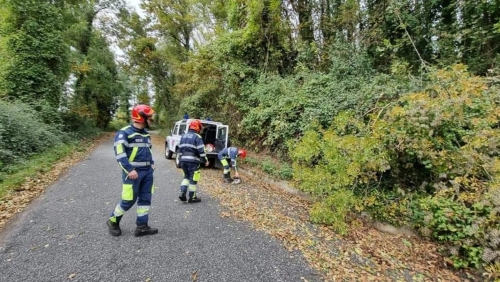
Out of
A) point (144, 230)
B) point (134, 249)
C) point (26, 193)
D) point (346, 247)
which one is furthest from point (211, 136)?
point (346, 247)

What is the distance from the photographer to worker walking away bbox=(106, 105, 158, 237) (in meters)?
3.35

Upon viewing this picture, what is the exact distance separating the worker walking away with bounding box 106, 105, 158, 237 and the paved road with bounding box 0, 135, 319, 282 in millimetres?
289

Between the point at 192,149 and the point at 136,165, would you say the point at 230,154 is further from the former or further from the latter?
the point at 136,165

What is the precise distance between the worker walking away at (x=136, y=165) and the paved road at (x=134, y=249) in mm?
289

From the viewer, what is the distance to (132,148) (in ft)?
11.3

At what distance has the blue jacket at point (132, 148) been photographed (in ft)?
10.9

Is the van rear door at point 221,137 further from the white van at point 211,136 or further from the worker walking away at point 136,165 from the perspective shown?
the worker walking away at point 136,165

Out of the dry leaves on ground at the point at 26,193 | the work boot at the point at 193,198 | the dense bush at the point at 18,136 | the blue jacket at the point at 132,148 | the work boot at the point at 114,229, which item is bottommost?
the dry leaves on ground at the point at 26,193

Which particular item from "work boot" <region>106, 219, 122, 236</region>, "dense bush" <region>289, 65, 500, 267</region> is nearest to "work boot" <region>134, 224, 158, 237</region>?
"work boot" <region>106, 219, 122, 236</region>

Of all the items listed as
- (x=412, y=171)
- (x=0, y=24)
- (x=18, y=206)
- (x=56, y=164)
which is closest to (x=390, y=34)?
(x=412, y=171)

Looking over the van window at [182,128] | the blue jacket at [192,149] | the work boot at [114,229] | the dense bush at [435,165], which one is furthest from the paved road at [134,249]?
the van window at [182,128]

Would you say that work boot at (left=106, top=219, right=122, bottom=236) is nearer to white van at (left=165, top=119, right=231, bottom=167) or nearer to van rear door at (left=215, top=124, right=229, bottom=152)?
white van at (left=165, top=119, right=231, bottom=167)

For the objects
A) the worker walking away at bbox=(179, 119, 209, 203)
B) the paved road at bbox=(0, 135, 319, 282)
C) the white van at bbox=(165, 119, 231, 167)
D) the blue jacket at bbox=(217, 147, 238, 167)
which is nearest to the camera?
the paved road at bbox=(0, 135, 319, 282)

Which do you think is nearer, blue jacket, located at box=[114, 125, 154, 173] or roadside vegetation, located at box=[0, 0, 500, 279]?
blue jacket, located at box=[114, 125, 154, 173]
